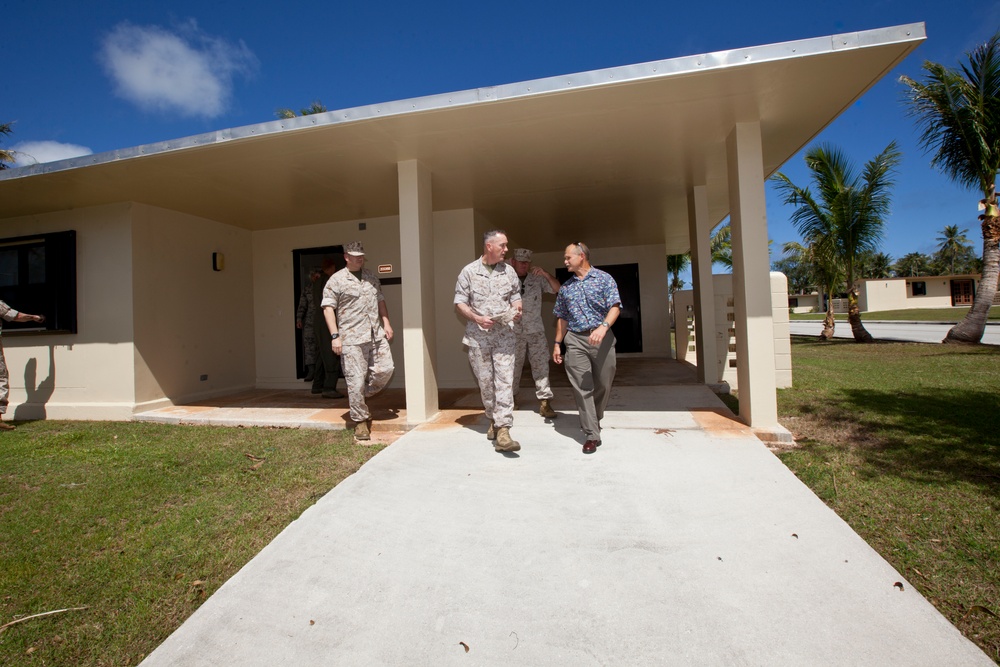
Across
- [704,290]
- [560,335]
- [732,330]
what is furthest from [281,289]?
[732,330]

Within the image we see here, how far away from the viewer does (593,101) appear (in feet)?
12.3

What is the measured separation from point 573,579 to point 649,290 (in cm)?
974

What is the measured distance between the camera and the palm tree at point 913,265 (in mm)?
73875

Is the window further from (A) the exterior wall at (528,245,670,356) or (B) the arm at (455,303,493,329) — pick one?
(A) the exterior wall at (528,245,670,356)

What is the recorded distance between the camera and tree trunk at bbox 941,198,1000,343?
36.1ft

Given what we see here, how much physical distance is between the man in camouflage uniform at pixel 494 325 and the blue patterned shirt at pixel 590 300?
44 cm

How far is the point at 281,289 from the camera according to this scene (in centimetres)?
779

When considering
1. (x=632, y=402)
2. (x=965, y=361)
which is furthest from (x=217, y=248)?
(x=965, y=361)

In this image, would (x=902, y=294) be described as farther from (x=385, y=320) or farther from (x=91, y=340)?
(x=91, y=340)

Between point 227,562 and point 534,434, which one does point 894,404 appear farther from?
point 227,562

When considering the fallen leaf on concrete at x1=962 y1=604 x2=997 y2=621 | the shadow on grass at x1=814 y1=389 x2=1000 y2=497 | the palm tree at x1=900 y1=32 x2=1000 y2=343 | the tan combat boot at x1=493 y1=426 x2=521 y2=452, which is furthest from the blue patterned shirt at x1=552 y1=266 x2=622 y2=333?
the palm tree at x1=900 y1=32 x2=1000 y2=343

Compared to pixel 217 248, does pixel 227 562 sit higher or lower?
lower

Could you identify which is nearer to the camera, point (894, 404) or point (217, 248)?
point (894, 404)

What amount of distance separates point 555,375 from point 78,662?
23.3 feet
